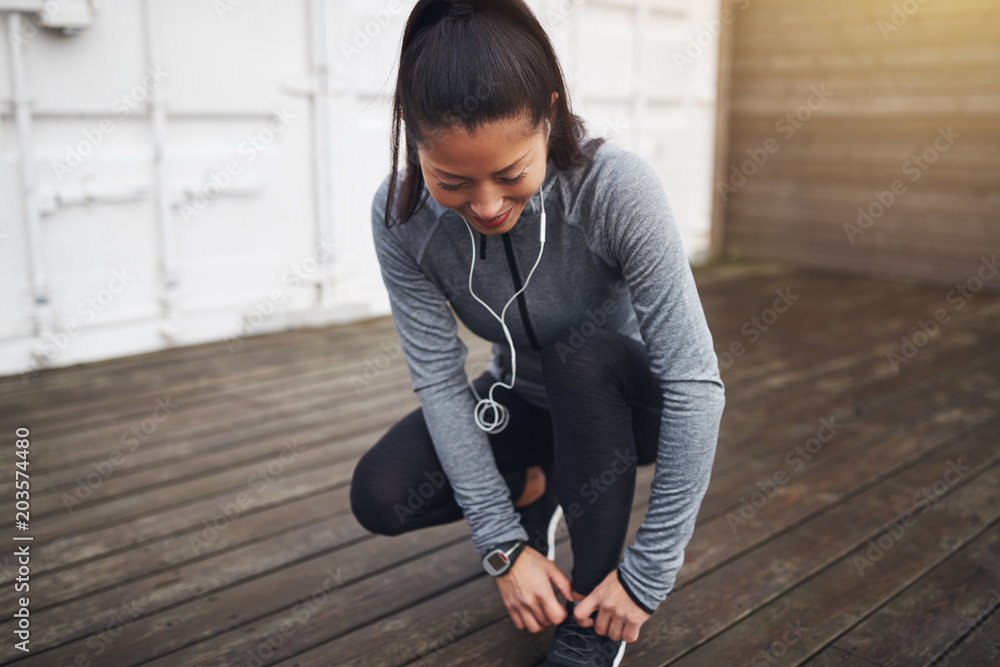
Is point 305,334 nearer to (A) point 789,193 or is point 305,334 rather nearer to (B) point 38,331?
(B) point 38,331

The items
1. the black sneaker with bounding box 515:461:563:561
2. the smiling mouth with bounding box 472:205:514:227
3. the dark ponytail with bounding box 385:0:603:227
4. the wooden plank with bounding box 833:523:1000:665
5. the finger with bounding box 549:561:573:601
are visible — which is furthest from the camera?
the black sneaker with bounding box 515:461:563:561

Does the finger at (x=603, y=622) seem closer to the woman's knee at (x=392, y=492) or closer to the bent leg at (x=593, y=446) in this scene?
the bent leg at (x=593, y=446)

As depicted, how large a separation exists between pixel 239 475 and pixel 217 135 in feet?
5.12

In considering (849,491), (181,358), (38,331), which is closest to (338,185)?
(181,358)

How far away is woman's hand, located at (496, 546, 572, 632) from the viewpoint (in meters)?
1.14

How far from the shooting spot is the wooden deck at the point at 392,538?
1.32 metres

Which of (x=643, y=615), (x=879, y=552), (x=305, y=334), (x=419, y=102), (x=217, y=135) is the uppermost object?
(x=419, y=102)

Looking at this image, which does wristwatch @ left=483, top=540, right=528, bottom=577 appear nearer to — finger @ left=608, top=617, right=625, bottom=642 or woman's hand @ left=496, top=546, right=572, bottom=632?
woman's hand @ left=496, top=546, right=572, bottom=632

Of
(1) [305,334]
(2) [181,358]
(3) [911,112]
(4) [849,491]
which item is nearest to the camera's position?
(4) [849,491]

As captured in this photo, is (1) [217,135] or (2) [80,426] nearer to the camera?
(2) [80,426]

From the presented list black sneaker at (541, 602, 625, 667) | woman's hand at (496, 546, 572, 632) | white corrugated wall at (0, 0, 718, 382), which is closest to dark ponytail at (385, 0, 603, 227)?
woman's hand at (496, 546, 572, 632)

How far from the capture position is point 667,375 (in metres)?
1.09

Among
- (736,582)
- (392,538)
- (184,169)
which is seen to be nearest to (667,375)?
(736,582)

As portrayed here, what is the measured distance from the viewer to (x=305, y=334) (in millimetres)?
3330
